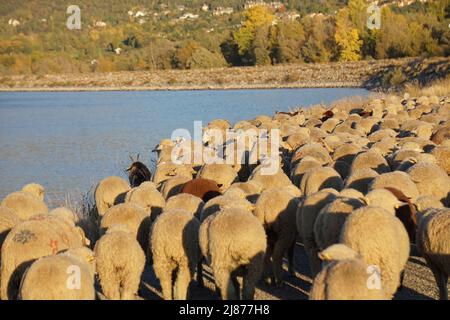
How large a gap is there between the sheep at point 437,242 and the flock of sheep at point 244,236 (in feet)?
0.04

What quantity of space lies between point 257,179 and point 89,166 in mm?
12920

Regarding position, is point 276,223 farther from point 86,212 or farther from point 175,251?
point 86,212

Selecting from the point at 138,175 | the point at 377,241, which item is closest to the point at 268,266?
the point at 377,241

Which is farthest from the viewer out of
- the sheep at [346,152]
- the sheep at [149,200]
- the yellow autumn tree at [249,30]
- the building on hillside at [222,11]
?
the building on hillside at [222,11]

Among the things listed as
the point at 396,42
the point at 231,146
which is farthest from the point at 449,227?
the point at 396,42

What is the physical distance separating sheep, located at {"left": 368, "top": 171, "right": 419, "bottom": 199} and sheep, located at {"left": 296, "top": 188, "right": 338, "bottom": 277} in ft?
3.85

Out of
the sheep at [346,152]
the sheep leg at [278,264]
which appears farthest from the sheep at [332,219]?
the sheep at [346,152]

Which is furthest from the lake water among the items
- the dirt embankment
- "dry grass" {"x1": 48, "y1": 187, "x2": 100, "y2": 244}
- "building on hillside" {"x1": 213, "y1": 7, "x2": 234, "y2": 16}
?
"building on hillside" {"x1": 213, "y1": 7, "x2": 234, "y2": 16}

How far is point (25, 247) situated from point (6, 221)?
148 cm

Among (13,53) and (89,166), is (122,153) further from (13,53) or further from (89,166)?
(13,53)

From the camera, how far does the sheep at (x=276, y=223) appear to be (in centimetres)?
830

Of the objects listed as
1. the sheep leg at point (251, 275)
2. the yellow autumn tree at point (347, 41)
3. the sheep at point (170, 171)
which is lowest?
the sheep leg at point (251, 275)

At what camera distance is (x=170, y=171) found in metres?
12.8

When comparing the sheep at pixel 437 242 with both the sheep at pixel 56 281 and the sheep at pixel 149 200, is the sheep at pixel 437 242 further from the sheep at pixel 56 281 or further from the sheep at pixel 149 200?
the sheep at pixel 149 200
